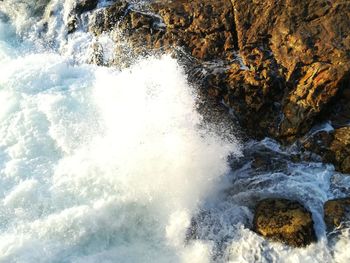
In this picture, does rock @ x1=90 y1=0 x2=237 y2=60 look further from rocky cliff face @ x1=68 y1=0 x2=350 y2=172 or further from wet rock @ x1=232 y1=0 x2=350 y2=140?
wet rock @ x1=232 y1=0 x2=350 y2=140

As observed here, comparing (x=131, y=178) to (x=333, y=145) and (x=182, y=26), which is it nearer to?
(x=333, y=145)

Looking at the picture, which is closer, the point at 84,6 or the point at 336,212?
the point at 336,212

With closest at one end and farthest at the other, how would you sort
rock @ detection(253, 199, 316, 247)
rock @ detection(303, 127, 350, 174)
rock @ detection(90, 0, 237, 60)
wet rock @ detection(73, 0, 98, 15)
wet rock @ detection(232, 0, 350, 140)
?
rock @ detection(253, 199, 316, 247), rock @ detection(303, 127, 350, 174), wet rock @ detection(232, 0, 350, 140), rock @ detection(90, 0, 237, 60), wet rock @ detection(73, 0, 98, 15)

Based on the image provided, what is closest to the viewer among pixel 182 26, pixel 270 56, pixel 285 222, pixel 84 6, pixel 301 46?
pixel 285 222

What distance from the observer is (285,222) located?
641cm

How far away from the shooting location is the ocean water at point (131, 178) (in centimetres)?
633

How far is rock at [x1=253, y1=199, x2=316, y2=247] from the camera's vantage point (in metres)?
6.27

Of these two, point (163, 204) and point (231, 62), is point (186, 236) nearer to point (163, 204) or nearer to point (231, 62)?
point (163, 204)

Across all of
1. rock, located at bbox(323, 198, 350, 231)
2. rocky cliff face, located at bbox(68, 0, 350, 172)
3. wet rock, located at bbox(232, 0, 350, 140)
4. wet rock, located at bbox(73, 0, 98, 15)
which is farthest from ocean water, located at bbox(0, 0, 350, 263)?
wet rock, located at bbox(73, 0, 98, 15)

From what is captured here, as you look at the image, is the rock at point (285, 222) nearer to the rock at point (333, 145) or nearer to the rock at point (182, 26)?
the rock at point (333, 145)

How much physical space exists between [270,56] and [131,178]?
345cm

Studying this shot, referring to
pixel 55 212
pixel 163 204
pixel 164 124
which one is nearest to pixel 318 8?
pixel 164 124

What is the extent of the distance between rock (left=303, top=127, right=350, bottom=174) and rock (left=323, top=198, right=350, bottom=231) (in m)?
0.67

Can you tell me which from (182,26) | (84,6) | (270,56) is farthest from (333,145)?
(84,6)
